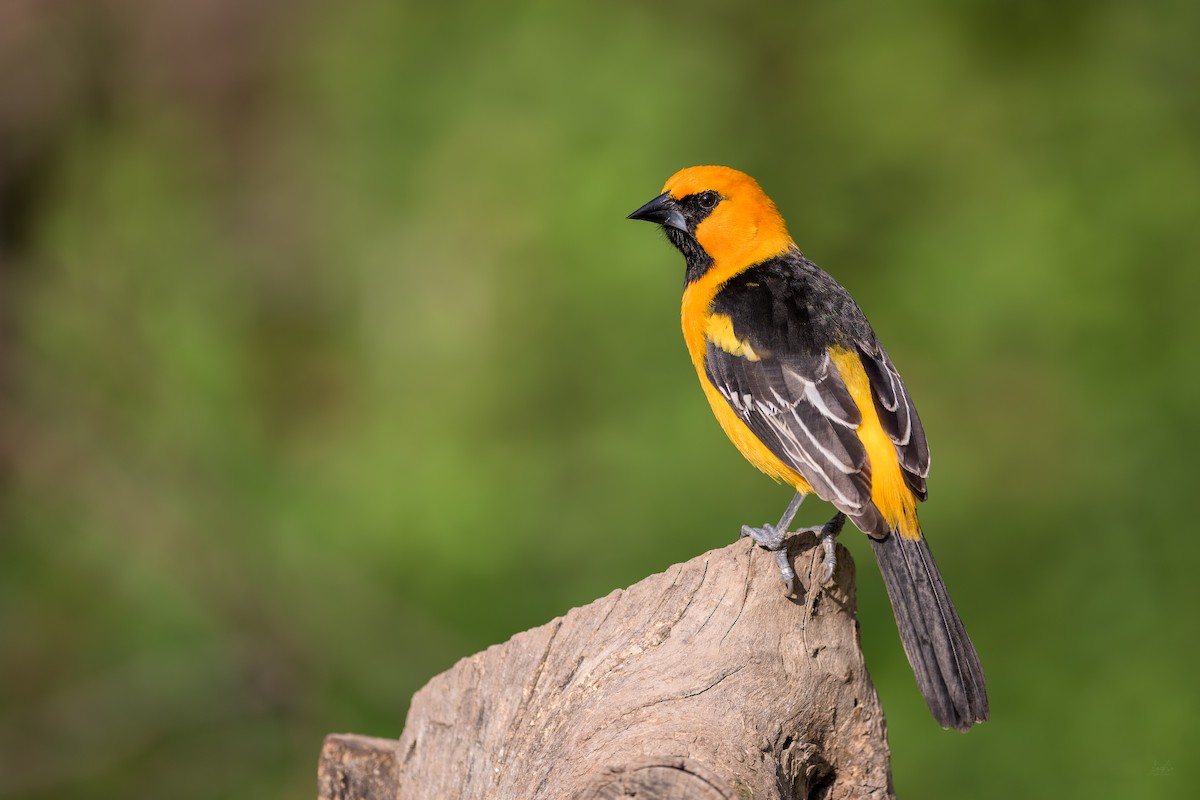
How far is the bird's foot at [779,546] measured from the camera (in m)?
3.87

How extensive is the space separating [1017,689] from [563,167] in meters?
4.02

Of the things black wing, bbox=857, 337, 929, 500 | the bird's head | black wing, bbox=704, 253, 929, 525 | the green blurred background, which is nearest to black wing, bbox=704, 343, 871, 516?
black wing, bbox=704, 253, 929, 525

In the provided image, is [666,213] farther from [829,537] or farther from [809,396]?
[829,537]

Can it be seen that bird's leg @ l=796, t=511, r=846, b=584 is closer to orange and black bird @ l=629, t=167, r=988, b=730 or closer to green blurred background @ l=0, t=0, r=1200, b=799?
orange and black bird @ l=629, t=167, r=988, b=730

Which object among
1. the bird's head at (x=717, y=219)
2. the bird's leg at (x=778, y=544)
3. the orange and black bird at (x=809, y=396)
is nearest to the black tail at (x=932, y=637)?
the orange and black bird at (x=809, y=396)

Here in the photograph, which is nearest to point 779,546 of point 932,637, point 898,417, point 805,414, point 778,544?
point 778,544

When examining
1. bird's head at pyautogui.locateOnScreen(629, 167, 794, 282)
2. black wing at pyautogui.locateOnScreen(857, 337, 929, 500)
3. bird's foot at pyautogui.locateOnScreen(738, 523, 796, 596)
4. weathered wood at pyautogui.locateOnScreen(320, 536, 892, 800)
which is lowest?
weathered wood at pyautogui.locateOnScreen(320, 536, 892, 800)

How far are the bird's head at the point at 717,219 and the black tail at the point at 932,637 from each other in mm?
1585

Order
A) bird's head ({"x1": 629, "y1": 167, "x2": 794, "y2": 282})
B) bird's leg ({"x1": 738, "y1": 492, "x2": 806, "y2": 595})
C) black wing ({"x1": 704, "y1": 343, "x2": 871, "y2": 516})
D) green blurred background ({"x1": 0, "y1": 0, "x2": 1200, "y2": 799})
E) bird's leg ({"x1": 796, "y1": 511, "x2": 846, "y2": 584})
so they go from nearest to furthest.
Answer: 1. bird's leg ({"x1": 738, "y1": 492, "x2": 806, "y2": 595})
2. bird's leg ({"x1": 796, "y1": 511, "x2": 846, "y2": 584})
3. black wing ({"x1": 704, "y1": 343, "x2": 871, "y2": 516})
4. bird's head ({"x1": 629, "y1": 167, "x2": 794, "y2": 282})
5. green blurred background ({"x1": 0, "y1": 0, "x2": 1200, "y2": 799})

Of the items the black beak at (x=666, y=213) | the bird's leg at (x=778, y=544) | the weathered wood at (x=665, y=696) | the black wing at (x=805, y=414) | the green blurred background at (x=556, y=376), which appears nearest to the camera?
the weathered wood at (x=665, y=696)

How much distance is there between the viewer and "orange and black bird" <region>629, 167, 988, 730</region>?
4082 mm

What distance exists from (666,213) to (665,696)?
2489mm

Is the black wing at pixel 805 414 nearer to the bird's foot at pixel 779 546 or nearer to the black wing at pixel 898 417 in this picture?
the black wing at pixel 898 417

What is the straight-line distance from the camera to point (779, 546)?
3.92 meters
